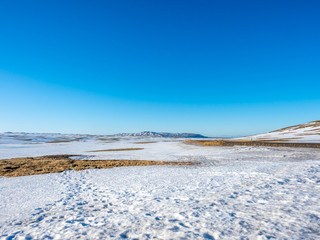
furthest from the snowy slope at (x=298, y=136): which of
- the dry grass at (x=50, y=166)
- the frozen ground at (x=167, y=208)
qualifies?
the frozen ground at (x=167, y=208)

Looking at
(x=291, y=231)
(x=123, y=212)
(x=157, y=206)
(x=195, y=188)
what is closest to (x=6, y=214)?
(x=123, y=212)

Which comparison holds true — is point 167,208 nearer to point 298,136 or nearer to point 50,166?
point 50,166

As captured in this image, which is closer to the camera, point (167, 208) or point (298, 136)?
point (167, 208)

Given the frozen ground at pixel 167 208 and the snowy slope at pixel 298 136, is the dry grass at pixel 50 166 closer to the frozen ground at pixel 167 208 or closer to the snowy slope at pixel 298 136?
the frozen ground at pixel 167 208

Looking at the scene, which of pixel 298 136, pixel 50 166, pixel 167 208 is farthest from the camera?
pixel 298 136

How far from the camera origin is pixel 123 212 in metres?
7.29

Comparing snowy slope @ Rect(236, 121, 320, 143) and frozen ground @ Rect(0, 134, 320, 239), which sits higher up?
snowy slope @ Rect(236, 121, 320, 143)

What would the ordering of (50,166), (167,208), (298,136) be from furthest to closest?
(298,136) < (50,166) < (167,208)

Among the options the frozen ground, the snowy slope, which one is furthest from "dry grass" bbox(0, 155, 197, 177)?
the snowy slope

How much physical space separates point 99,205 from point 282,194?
27.0 ft

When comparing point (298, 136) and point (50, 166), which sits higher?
point (298, 136)

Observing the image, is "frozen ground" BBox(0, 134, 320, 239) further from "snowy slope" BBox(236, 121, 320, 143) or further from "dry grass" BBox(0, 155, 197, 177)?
"snowy slope" BBox(236, 121, 320, 143)

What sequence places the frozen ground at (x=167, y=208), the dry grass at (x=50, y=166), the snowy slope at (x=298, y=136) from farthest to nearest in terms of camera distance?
the snowy slope at (x=298, y=136)
the dry grass at (x=50, y=166)
the frozen ground at (x=167, y=208)

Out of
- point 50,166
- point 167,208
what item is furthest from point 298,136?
point 50,166
